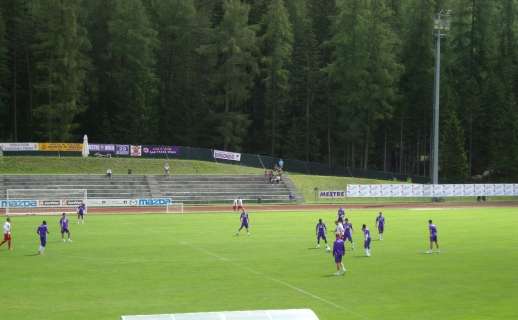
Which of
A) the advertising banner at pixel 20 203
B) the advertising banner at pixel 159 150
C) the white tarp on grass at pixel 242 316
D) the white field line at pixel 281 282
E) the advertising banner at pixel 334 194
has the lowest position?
the white field line at pixel 281 282

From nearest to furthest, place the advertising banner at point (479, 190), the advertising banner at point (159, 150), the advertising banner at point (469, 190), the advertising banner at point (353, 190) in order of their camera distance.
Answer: the advertising banner at point (353, 190) < the advertising banner at point (469, 190) < the advertising banner at point (479, 190) < the advertising banner at point (159, 150)

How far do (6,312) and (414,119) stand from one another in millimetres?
76158

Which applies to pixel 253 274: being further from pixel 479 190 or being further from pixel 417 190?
pixel 479 190

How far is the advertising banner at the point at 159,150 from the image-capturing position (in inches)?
3027

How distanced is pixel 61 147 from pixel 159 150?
10.2 meters

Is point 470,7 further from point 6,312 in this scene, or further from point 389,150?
point 6,312

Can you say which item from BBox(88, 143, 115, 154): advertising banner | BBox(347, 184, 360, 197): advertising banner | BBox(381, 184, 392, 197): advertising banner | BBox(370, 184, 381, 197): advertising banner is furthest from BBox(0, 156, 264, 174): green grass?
BBox(381, 184, 392, 197): advertising banner

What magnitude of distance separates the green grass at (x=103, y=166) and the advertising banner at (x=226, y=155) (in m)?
1.49

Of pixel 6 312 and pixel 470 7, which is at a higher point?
pixel 470 7

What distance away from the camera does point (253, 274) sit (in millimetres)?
26750

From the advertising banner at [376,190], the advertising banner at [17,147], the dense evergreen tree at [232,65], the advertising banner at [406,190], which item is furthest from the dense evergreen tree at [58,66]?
the advertising banner at [406,190]

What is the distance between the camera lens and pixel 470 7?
90.8m

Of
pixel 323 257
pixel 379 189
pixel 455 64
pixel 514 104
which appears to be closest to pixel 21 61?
pixel 379 189

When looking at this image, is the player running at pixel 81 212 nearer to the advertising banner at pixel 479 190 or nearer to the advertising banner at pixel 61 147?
the advertising banner at pixel 61 147
